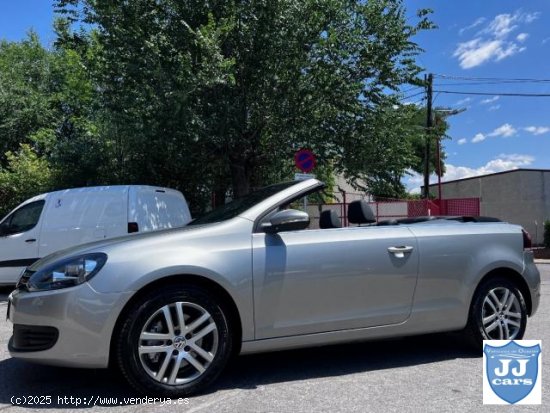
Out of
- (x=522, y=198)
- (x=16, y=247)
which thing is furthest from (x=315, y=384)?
(x=522, y=198)

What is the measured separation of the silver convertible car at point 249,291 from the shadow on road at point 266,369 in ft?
1.00

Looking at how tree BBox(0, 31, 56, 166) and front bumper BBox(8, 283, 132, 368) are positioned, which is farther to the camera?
tree BBox(0, 31, 56, 166)

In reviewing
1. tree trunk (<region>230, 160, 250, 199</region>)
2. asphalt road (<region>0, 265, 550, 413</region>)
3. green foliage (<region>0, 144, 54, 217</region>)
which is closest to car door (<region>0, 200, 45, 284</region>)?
tree trunk (<region>230, 160, 250, 199</region>)

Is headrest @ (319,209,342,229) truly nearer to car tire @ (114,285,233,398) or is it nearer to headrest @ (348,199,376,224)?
headrest @ (348,199,376,224)

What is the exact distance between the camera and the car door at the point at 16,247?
986cm

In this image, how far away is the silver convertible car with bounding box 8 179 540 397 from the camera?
3.74 meters

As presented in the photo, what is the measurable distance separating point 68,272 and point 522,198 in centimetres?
2377

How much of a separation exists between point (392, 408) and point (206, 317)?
141cm

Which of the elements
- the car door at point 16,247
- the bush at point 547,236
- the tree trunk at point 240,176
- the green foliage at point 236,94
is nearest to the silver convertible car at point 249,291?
the car door at point 16,247

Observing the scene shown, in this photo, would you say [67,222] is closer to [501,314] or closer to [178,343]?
[178,343]

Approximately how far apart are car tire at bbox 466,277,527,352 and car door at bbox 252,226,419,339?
2.51ft

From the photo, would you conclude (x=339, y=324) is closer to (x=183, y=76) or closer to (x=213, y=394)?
(x=213, y=394)

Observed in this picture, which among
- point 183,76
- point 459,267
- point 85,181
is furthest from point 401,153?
point 459,267

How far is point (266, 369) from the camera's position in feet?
15.2
